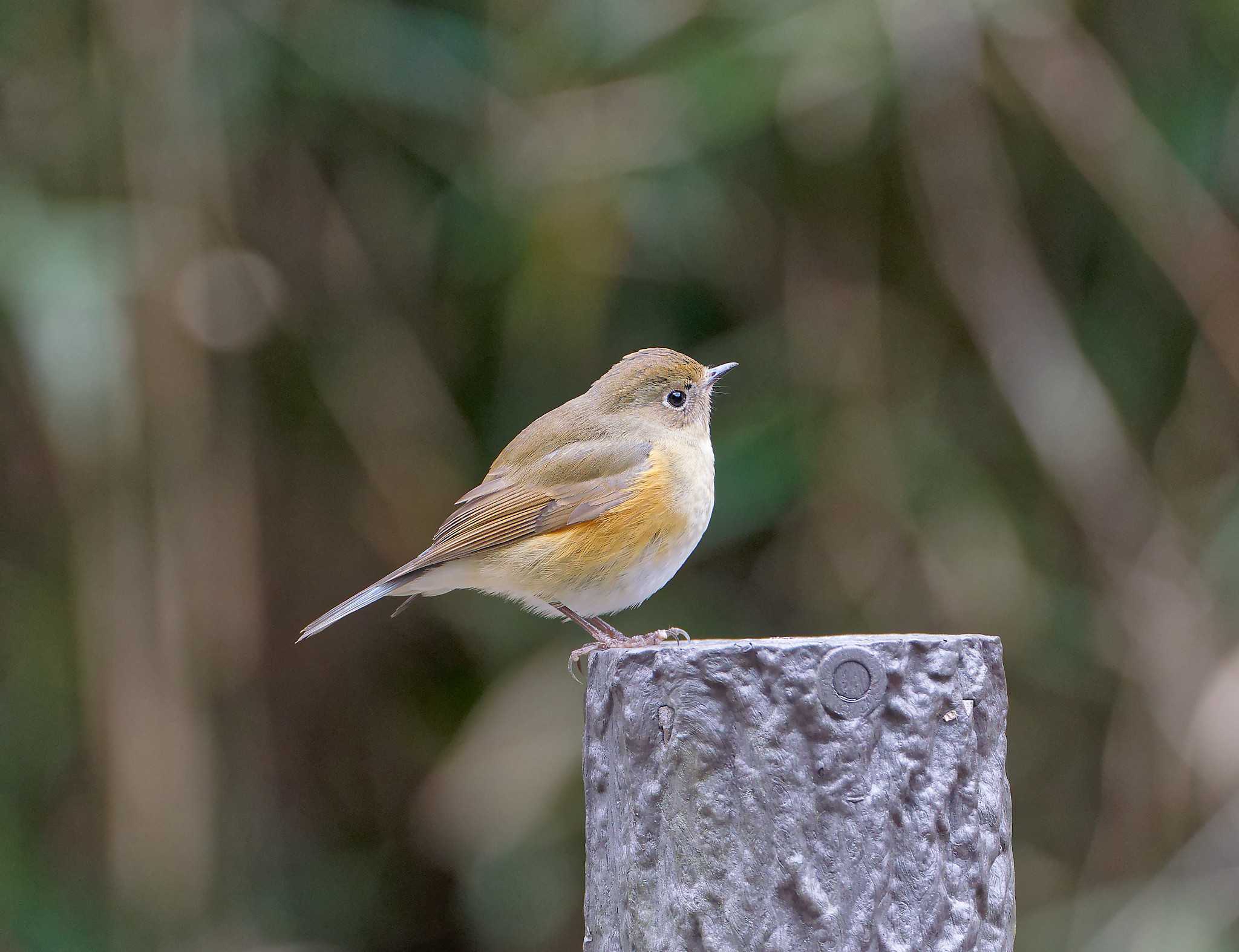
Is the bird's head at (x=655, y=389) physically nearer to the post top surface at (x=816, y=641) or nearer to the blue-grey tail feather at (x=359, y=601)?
the blue-grey tail feather at (x=359, y=601)

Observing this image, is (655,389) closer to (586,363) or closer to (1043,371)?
(586,363)

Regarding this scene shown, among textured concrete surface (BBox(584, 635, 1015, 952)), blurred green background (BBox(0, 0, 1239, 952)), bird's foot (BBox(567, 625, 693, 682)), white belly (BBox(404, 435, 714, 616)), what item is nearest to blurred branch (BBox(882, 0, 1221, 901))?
blurred green background (BBox(0, 0, 1239, 952))

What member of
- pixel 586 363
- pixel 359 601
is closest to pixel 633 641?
pixel 359 601

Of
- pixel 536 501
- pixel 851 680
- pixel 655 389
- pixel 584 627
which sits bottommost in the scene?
pixel 851 680

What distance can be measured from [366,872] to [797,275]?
2170mm

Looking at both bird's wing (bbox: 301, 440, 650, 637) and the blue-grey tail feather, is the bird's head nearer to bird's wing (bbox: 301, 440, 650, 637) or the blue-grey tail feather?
bird's wing (bbox: 301, 440, 650, 637)

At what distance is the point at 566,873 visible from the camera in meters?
3.74

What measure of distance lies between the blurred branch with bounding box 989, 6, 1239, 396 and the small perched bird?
125cm

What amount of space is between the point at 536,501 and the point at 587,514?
0.46 feet

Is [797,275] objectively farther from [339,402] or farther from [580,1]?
[339,402]

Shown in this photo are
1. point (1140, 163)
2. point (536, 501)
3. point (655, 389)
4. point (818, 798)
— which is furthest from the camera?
point (1140, 163)

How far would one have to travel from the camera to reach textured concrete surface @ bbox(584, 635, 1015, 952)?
51.5 inches

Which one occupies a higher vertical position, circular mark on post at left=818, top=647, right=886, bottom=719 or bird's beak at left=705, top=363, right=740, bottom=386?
bird's beak at left=705, top=363, right=740, bottom=386

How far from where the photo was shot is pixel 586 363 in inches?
149
